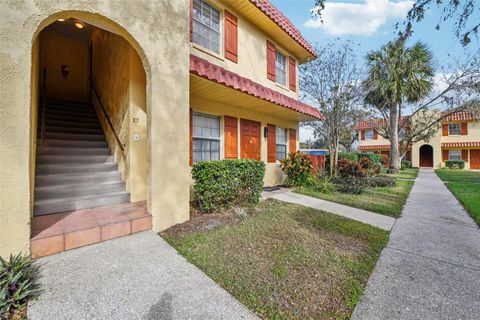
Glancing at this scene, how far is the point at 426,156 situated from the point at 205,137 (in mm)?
35706

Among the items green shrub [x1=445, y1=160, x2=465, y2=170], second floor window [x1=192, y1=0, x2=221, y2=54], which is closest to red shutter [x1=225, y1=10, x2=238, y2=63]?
second floor window [x1=192, y1=0, x2=221, y2=54]

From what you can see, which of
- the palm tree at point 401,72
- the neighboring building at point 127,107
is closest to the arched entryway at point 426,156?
the palm tree at point 401,72

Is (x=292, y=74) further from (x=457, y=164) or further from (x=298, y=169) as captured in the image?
(x=457, y=164)

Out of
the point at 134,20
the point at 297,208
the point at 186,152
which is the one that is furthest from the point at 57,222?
the point at 297,208

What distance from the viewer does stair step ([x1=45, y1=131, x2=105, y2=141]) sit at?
5685mm

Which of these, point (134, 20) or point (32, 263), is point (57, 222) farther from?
point (134, 20)

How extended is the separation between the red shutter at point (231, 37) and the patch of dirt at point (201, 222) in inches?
185

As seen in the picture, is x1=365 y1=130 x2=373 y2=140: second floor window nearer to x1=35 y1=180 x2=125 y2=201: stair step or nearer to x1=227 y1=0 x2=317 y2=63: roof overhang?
x1=227 y1=0 x2=317 y2=63: roof overhang

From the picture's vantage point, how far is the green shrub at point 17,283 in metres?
1.92

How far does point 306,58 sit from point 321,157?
4.67 m

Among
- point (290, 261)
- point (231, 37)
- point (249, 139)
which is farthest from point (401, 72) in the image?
point (290, 261)

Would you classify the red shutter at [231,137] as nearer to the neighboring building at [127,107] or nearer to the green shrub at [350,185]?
the neighboring building at [127,107]

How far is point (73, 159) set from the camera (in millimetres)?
5074

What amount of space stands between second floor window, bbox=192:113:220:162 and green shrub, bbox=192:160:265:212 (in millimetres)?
1664
